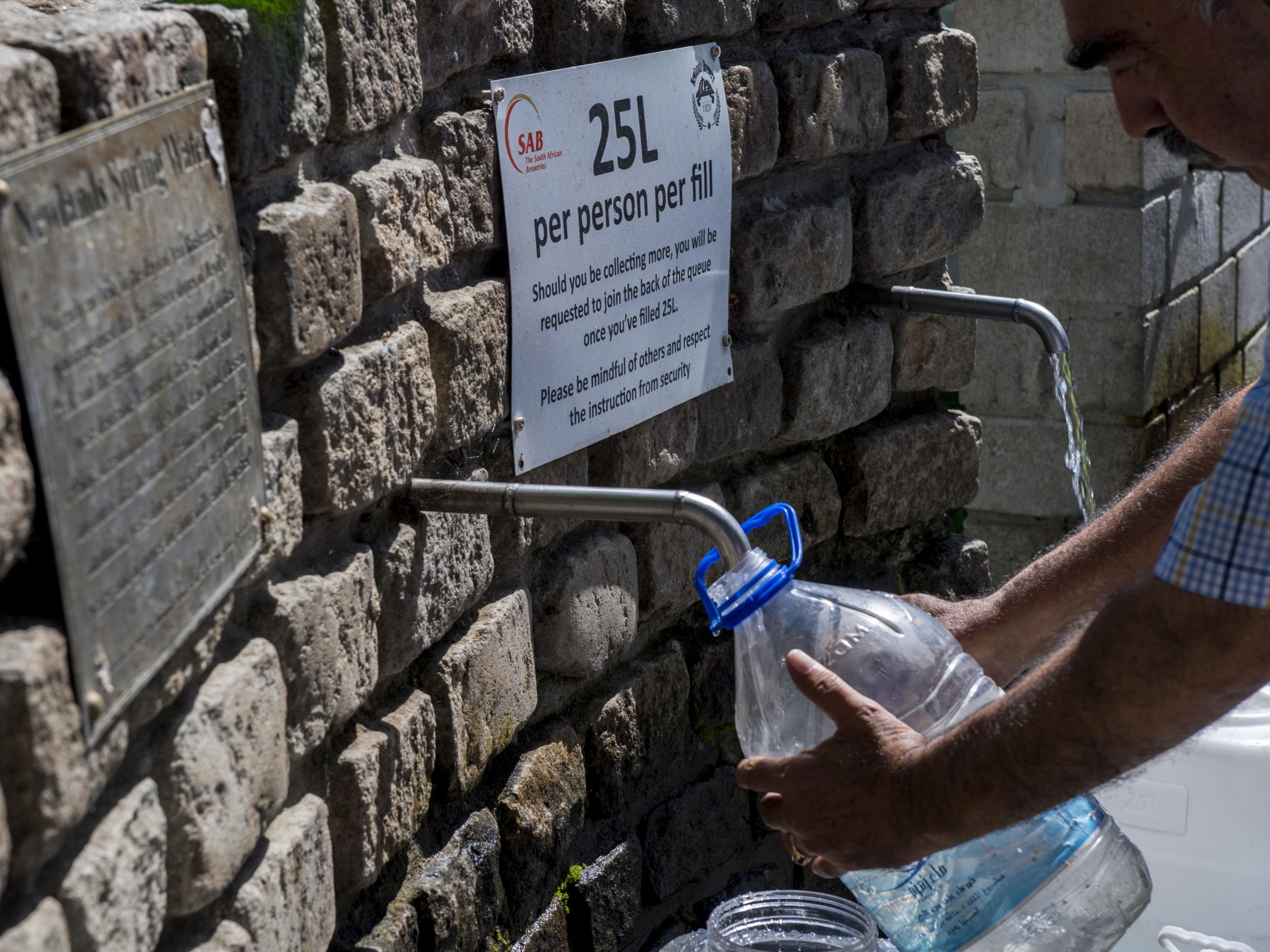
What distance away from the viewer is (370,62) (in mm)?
1522

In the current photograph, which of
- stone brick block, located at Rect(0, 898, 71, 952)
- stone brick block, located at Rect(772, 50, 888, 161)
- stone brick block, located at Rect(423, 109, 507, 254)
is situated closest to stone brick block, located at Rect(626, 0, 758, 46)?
stone brick block, located at Rect(772, 50, 888, 161)

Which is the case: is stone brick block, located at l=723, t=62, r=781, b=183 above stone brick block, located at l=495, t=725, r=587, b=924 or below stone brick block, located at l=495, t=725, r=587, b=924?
above

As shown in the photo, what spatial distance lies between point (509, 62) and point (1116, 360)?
3135 millimetres

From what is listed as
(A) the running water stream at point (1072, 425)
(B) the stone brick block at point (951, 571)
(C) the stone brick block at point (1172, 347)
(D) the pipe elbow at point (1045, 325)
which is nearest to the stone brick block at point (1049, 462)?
(C) the stone brick block at point (1172, 347)

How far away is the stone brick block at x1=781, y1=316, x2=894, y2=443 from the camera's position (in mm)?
2492

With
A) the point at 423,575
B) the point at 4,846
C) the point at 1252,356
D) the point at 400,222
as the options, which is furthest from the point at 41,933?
the point at 1252,356

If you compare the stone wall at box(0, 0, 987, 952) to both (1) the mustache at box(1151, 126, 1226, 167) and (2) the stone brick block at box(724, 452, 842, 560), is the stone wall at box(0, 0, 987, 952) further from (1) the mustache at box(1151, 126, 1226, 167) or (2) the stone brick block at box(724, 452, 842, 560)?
(1) the mustache at box(1151, 126, 1226, 167)

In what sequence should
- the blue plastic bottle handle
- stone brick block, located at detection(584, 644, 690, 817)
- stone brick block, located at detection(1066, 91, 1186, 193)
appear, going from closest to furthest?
the blue plastic bottle handle
stone brick block, located at detection(584, 644, 690, 817)
stone brick block, located at detection(1066, 91, 1186, 193)

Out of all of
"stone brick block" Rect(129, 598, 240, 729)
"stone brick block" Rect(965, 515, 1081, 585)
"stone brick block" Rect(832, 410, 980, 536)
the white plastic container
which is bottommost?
"stone brick block" Rect(965, 515, 1081, 585)

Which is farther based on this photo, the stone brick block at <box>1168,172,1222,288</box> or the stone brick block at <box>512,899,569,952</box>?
the stone brick block at <box>1168,172,1222,288</box>

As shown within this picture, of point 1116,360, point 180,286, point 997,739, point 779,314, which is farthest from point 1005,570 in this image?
point 180,286

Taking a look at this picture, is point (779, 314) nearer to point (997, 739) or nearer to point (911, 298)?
point (911, 298)

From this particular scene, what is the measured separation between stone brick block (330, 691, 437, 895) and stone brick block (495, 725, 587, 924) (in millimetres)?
204

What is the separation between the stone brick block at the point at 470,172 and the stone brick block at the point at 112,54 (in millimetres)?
480
